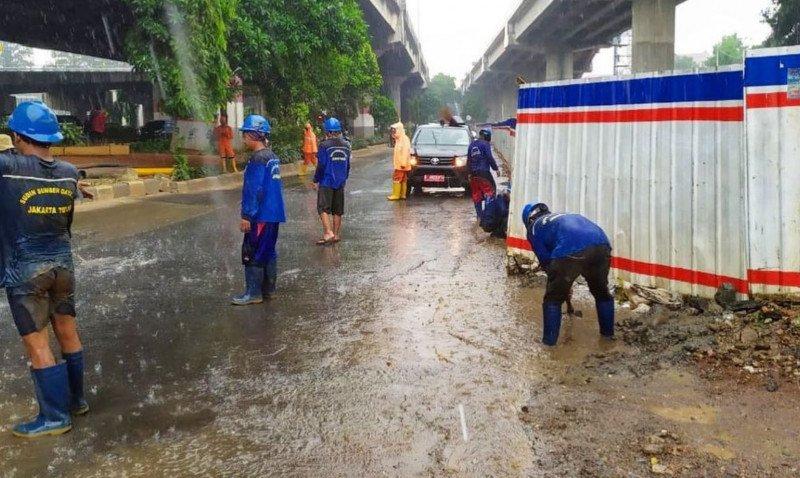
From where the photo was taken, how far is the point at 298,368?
16.8 feet

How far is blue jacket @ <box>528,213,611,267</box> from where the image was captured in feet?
17.5

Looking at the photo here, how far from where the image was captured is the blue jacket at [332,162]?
10.2 metres

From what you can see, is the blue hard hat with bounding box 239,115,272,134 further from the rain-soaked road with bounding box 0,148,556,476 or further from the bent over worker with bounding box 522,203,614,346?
the bent over worker with bounding box 522,203,614,346

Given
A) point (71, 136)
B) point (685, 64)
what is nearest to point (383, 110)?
point (71, 136)

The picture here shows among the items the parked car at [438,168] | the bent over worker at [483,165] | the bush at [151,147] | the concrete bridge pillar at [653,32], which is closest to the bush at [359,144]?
the concrete bridge pillar at [653,32]

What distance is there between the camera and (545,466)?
3574mm

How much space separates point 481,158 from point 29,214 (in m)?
8.07

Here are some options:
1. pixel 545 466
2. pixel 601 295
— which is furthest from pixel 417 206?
pixel 545 466

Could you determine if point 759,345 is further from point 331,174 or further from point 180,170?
point 180,170

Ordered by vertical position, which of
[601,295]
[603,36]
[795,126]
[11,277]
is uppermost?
[603,36]

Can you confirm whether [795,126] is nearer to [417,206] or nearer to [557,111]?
[557,111]

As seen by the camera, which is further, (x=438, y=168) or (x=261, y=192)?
(x=438, y=168)

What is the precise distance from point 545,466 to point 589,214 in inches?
159

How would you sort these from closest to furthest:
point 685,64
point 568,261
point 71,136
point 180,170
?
point 568,261
point 180,170
point 71,136
point 685,64
